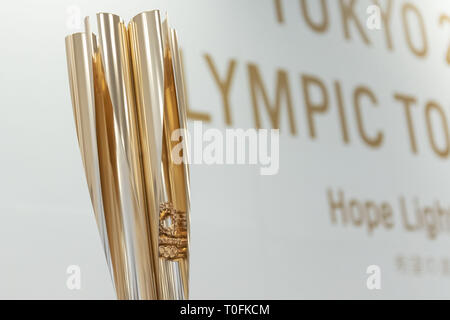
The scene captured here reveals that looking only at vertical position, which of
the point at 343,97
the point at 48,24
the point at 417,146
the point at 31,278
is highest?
the point at 48,24

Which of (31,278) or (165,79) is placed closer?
(165,79)

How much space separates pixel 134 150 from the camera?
90cm

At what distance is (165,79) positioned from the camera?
906 mm

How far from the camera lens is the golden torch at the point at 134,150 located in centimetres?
86

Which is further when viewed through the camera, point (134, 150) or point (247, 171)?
point (247, 171)

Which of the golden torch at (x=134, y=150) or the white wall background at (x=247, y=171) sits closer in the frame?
the golden torch at (x=134, y=150)

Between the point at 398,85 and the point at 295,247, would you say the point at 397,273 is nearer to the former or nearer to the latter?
the point at 295,247

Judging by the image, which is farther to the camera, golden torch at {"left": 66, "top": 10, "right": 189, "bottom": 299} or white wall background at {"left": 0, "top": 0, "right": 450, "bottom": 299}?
white wall background at {"left": 0, "top": 0, "right": 450, "bottom": 299}

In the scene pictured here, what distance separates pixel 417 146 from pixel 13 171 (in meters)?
1.24

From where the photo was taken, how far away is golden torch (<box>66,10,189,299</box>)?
86 centimetres
